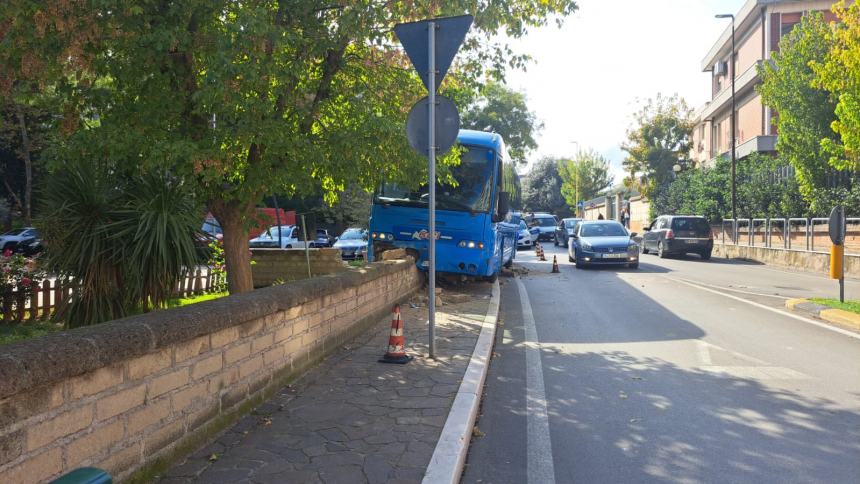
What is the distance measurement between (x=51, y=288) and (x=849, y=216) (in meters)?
22.0

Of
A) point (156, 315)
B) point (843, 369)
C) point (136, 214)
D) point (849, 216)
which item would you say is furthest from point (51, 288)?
point (849, 216)

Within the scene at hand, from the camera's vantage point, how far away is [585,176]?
3155 inches

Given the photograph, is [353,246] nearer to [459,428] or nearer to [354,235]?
[354,235]

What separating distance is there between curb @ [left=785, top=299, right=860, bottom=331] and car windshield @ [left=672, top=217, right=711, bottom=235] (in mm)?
14543

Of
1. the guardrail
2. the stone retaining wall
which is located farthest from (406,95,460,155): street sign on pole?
the guardrail

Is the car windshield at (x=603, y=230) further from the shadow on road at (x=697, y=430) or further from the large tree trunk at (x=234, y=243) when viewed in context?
the shadow on road at (x=697, y=430)

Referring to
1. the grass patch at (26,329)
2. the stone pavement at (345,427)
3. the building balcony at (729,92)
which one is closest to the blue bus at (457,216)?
the stone pavement at (345,427)

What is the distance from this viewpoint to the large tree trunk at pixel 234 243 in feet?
29.2

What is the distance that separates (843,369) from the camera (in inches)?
271

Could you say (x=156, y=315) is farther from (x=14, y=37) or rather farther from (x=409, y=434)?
(x=14, y=37)

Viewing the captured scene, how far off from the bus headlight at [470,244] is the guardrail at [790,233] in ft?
40.9

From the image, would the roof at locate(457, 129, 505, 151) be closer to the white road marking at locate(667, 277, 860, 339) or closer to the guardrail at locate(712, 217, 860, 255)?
the white road marking at locate(667, 277, 860, 339)

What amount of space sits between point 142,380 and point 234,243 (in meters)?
5.46

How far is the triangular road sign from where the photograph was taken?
263 inches
